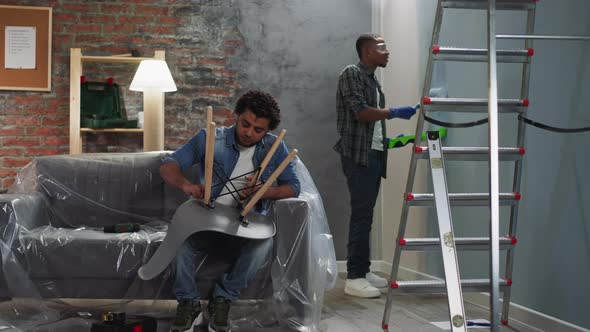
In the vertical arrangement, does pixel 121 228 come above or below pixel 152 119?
below

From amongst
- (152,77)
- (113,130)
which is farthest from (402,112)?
(113,130)

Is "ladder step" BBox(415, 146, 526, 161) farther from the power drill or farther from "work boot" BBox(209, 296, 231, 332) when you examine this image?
the power drill

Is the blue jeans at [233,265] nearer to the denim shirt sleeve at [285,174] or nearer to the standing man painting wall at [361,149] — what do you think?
the denim shirt sleeve at [285,174]

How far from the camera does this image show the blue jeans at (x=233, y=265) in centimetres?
286

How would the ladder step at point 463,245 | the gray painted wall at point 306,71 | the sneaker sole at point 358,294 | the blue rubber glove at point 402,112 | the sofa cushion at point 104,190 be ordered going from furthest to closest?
the gray painted wall at point 306,71
the sneaker sole at point 358,294
the blue rubber glove at point 402,112
the sofa cushion at point 104,190
the ladder step at point 463,245

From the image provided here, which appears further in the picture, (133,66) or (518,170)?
(133,66)

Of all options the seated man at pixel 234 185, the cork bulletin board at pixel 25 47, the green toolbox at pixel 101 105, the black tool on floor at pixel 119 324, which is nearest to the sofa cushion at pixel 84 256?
the seated man at pixel 234 185

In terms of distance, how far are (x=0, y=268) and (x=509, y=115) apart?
90.2 inches

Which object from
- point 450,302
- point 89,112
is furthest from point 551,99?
point 89,112

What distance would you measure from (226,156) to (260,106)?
0.93 ft

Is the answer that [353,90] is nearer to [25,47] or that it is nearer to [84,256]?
[84,256]

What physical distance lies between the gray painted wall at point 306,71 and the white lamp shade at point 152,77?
0.56 m

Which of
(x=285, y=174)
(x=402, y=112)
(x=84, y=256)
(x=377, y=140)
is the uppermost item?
(x=402, y=112)

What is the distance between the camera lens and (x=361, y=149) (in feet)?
13.0
